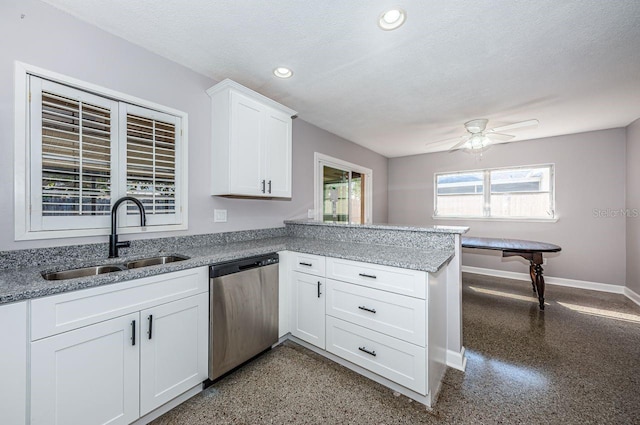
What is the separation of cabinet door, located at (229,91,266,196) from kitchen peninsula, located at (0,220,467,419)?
Result: 583mm

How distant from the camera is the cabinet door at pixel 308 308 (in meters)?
2.08

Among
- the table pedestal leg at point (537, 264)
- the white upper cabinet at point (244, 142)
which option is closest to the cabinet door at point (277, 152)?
the white upper cabinet at point (244, 142)

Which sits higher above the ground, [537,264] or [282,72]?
[282,72]

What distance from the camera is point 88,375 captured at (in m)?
1.25

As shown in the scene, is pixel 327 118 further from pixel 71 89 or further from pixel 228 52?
pixel 71 89

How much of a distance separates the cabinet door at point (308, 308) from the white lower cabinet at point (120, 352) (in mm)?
778

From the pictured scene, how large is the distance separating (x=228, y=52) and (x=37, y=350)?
7.01ft

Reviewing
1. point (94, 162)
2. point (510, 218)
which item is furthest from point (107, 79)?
point (510, 218)

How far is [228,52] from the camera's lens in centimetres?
198

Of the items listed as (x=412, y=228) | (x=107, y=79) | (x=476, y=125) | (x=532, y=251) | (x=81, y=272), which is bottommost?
(x=532, y=251)

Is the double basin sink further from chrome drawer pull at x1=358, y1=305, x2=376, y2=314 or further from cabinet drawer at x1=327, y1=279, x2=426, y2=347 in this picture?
chrome drawer pull at x1=358, y1=305, x2=376, y2=314

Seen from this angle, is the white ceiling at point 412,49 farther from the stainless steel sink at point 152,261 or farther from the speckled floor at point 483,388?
the speckled floor at point 483,388

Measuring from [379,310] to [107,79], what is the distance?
8.23 ft

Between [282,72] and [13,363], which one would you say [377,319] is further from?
[282,72]
